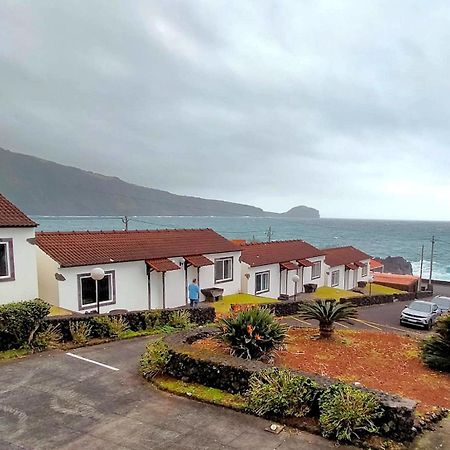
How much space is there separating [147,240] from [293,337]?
13.4 m

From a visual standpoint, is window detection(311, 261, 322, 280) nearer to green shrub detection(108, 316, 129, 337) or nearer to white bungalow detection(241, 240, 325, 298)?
white bungalow detection(241, 240, 325, 298)

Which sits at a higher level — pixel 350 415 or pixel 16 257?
pixel 16 257

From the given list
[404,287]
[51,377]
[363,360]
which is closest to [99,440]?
[51,377]

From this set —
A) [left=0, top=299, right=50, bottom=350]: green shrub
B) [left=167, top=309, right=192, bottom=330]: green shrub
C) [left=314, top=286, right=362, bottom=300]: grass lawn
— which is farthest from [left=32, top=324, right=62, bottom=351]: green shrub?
[left=314, top=286, right=362, bottom=300]: grass lawn

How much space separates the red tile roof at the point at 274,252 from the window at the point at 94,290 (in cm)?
1151

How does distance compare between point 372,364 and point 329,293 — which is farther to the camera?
point 329,293

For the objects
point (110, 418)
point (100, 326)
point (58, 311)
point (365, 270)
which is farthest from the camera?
point (365, 270)

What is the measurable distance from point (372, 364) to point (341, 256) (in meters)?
33.0

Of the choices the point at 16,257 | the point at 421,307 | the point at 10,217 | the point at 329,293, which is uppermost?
the point at 10,217

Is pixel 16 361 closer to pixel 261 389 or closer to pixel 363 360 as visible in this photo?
pixel 261 389

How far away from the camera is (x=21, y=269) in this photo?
58.0 feet

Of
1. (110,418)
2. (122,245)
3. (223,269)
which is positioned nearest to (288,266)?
(223,269)

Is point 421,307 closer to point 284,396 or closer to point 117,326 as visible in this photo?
point 117,326

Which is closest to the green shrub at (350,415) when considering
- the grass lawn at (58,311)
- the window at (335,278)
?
the grass lawn at (58,311)
